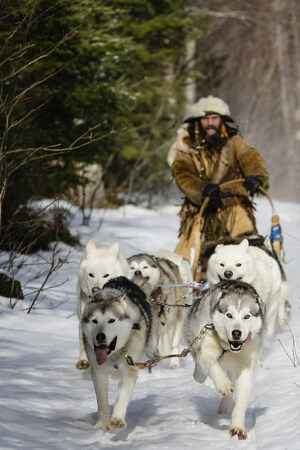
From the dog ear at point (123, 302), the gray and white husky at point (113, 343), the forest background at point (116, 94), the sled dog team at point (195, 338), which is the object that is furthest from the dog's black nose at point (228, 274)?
the dog ear at point (123, 302)

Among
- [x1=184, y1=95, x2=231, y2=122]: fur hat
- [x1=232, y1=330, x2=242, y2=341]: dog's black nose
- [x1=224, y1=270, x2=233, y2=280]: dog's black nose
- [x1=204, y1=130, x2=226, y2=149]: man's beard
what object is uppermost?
[x1=184, y1=95, x2=231, y2=122]: fur hat

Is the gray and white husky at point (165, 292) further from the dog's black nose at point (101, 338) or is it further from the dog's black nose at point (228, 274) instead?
the dog's black nose at point (101, 338)

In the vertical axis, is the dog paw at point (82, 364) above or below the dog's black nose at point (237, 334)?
below

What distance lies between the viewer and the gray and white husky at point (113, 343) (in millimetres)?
3754

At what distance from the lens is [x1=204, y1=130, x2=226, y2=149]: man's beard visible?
286 inches

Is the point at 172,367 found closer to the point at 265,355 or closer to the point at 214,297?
the point at 265,355

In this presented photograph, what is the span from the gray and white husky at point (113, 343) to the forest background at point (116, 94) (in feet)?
5.29

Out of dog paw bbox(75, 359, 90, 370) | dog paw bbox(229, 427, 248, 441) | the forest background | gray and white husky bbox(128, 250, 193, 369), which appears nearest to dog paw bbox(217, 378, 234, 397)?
dog paw bbox(229, 427, 248, 441)

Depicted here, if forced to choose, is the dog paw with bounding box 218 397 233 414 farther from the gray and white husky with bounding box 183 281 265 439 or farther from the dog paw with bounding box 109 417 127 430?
the dog paw with bounding box 109 417 127 430

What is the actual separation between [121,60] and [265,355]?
4.79 m

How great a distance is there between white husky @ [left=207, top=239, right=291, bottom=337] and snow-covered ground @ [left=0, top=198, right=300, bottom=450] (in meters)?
0.34

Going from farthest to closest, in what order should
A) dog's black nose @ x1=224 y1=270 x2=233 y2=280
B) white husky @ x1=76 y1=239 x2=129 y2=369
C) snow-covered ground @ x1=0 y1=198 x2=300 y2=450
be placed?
1. dog's black nose @ x1=224 y1=270 x2=233 y2=280
2. white husky @ x1=76 y1=239 x2=129 y2=369
3. snow-covered ground @ x1=0 y1=198 x2=300 y2=450

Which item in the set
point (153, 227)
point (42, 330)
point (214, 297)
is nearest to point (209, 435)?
point (214, 297)

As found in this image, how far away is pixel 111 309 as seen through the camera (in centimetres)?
388
